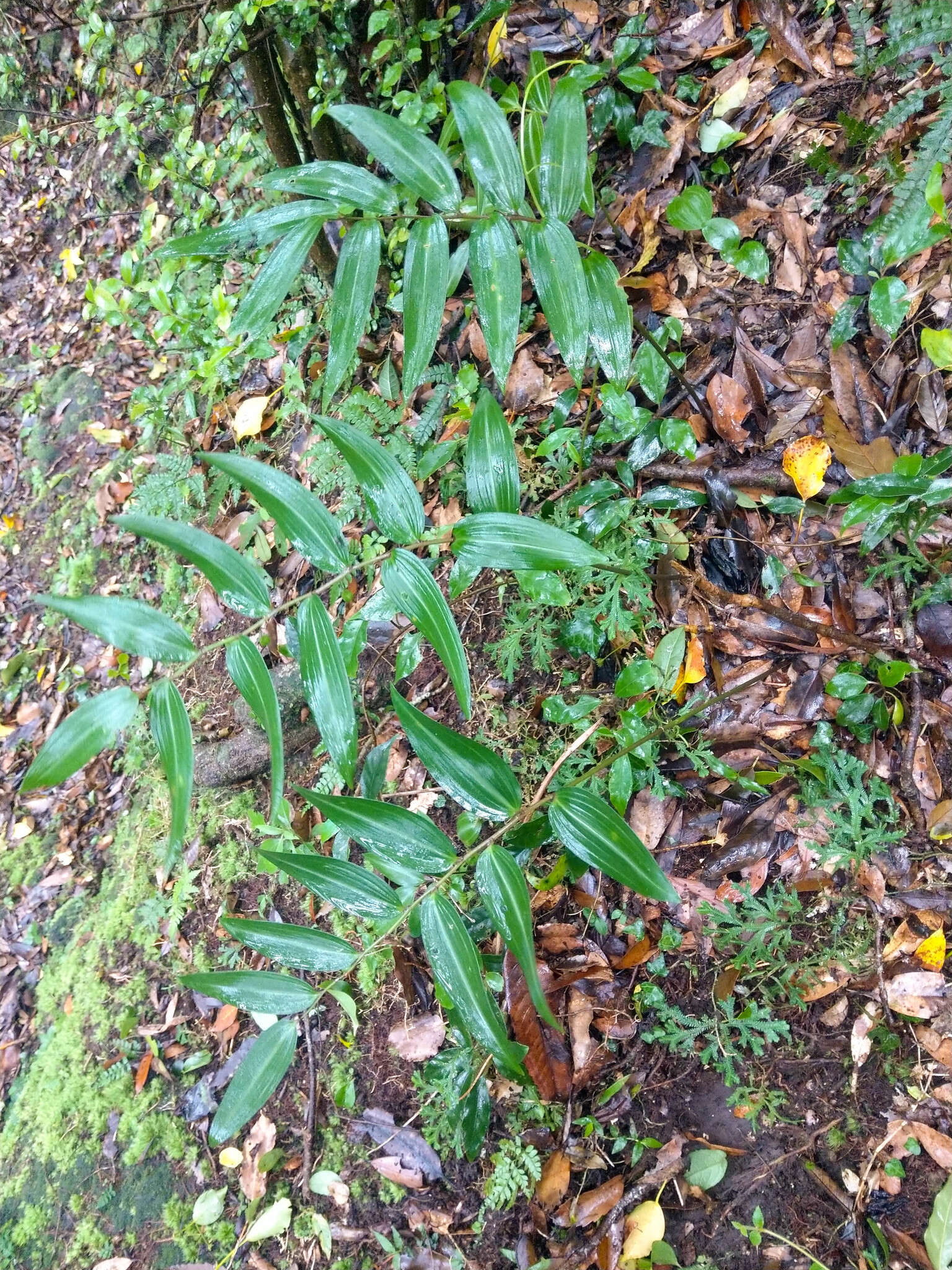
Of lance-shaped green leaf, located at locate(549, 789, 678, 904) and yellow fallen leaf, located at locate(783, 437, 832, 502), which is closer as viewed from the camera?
lance-shaped green leaf, located at locate(549, 789, 678, 904)

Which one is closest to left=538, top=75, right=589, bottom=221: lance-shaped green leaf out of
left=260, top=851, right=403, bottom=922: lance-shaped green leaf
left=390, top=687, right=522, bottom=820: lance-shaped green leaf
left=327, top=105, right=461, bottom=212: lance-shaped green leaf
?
left=327, top=105, right=461, bottom=212: lance-shaped green leaf

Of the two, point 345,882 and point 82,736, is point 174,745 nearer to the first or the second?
point 82,736

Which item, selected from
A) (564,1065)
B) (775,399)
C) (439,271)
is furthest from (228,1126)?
(775,399)

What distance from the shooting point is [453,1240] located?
1.94 meters

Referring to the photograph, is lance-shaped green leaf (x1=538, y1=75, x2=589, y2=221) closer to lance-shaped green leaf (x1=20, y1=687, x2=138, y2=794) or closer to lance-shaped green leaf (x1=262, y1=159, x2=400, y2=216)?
lance-shaped green leaf (x1=262, y1=159, x2=400, y2=216)

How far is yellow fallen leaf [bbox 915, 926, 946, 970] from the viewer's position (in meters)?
1.68

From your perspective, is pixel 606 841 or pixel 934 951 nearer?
pixel 606 841

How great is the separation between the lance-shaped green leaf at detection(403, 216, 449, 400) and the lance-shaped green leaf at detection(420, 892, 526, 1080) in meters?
0.86

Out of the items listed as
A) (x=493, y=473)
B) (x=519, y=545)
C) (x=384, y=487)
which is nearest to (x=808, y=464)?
(x=493, y=473)

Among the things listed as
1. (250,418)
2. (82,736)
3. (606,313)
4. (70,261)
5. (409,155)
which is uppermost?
(70,261)

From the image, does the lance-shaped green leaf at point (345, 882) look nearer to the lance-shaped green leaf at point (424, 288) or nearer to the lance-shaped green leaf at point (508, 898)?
the lance-shaped green leaf at point (508, 898)

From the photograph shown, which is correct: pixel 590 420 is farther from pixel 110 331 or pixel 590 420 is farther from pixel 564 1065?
pixel 110 331

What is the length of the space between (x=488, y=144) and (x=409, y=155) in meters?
0.14

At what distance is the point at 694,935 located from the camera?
1928 millimetres
